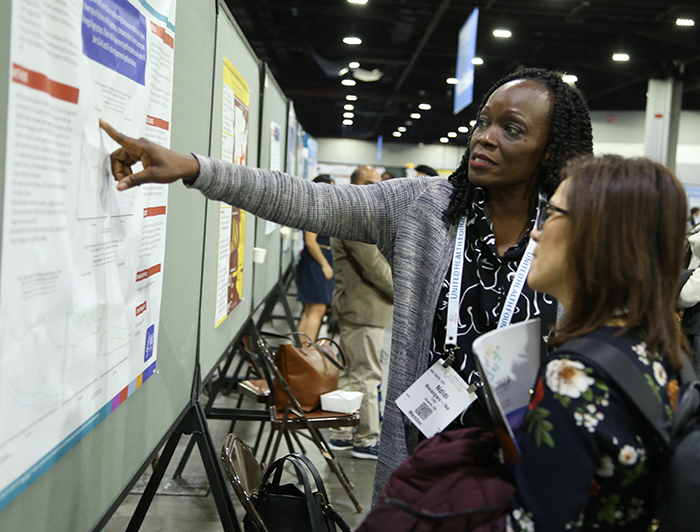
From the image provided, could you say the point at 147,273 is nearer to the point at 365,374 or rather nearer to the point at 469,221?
the point at 469,221

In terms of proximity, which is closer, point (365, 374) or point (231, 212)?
point (231, 212)

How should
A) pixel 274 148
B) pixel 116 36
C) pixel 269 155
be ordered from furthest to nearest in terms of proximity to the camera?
pixel 274 148 → pixel 269 155 → pixel 116 36

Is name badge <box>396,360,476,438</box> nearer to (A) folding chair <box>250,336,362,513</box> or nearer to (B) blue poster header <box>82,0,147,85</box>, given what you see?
(B) blue poster header <box>82,0,147,85</box>

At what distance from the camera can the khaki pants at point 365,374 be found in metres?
3.97

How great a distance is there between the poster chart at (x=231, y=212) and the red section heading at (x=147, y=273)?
1.04m

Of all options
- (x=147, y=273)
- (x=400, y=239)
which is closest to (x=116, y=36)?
(x=147, y=273)

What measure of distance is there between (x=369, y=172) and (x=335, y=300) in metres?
1.08

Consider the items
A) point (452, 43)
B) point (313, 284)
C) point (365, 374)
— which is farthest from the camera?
point (452, 43)

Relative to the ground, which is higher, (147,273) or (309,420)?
(147,273)

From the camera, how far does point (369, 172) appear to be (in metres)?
4.63

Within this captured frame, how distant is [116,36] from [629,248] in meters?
1.00

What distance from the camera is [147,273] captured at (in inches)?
60.0

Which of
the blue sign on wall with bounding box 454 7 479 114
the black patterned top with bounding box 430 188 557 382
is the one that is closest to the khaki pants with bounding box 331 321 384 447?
the black patterned top with bounding box 430 188 557 382

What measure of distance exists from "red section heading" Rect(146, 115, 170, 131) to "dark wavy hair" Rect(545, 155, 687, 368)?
38.8 inches
